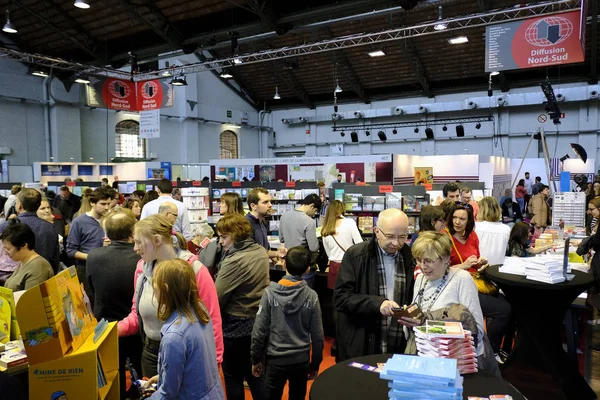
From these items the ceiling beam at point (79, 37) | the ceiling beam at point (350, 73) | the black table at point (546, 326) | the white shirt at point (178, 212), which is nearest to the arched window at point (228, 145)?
the ceiling beam at point (350, 73)

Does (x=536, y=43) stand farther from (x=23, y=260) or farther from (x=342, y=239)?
(x=23, y=260)

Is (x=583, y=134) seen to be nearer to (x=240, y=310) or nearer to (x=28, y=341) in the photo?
(x=240, y=310)

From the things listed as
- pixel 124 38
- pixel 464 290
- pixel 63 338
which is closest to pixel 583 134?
pixel 124 38

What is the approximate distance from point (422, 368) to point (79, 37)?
15.1 meters

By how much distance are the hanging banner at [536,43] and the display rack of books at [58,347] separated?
25.0 ft

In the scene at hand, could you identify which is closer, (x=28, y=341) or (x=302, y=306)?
(x=28, y=341)

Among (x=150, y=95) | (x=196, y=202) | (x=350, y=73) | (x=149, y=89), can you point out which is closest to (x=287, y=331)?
(x=196, y=202)

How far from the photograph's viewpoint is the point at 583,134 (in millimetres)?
17688

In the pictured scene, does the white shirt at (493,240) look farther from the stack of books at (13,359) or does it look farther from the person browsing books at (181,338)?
the stack of books at (13,359)

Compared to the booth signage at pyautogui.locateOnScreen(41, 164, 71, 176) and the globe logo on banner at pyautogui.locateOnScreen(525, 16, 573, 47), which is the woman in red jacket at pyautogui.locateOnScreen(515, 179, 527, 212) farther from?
the booth signage at pyautogui.locateOnScreen(41, 164, 71, 176)

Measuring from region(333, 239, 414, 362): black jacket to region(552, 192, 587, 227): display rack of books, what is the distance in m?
7.01

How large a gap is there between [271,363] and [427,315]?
1.10 metres

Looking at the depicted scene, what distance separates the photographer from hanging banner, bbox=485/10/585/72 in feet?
23.4

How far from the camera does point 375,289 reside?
8.20ft
